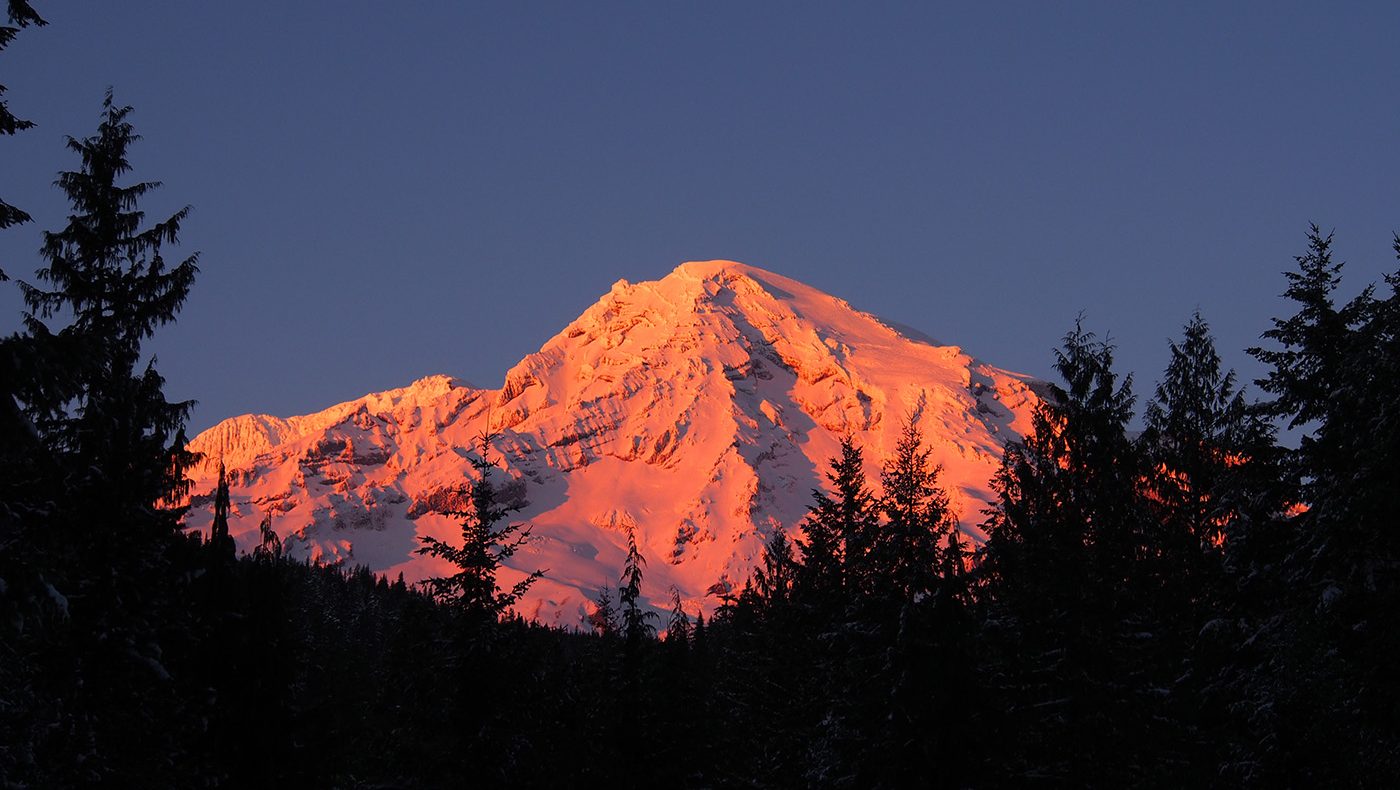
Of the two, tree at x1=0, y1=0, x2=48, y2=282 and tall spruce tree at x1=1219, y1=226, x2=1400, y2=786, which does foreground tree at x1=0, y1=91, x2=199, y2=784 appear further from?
tall spruce tree at x1=1219, y1=226, x2=1400, y2=786

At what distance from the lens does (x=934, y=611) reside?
1097 inches

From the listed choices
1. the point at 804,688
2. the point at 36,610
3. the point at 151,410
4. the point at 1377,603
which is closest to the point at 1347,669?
the point at 1377,603

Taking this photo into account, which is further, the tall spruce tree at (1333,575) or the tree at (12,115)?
the tall spruce tree at (1333,575)

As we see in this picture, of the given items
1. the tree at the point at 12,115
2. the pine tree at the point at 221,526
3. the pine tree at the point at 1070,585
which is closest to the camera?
the tree at the point at 12,115

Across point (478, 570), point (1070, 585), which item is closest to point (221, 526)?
point (478, 570)

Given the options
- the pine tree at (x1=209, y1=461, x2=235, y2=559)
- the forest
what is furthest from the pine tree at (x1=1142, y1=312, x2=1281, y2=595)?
the pine tree at (x1=209, y1=461, x2=235, y2=559)

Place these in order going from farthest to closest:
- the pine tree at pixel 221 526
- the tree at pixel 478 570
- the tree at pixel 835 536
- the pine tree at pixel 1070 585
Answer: the tree at pixel 835 536 → the pine tree at pixel 221 526 → the tree at pixel 478 570 → the pine tree at pixel 1070 585

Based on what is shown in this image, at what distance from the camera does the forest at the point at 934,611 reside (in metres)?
24.2

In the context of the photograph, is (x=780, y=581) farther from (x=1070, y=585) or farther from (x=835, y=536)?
(x=1070, y=585)

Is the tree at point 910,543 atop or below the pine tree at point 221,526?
below

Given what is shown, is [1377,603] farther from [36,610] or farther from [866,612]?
[36,610]

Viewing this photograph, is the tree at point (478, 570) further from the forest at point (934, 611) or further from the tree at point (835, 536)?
the tree at point (835, 536)

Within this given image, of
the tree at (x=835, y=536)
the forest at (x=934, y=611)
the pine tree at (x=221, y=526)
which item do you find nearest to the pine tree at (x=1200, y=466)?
the forest at (x=934, y=611)

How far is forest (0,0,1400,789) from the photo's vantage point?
79.3 ft
